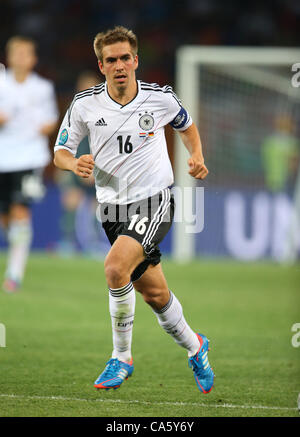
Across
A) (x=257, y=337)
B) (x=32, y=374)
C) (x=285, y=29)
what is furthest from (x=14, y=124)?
(x=285, y=29)

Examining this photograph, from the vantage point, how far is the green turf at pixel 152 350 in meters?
4.55

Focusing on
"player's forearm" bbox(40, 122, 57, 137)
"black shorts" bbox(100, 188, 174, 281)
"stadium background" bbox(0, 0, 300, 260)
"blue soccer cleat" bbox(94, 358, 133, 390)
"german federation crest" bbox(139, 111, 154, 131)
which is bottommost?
"stadium background" bbox(0, 0, 300, 260)

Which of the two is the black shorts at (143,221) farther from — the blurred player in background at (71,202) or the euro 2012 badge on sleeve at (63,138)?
the blurred player in background at (71,202)

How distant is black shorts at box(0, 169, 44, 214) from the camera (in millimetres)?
9555

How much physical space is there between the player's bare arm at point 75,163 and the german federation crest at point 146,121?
44cm

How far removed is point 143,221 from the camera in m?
4.85

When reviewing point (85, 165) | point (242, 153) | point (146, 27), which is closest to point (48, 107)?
point (85, 165)

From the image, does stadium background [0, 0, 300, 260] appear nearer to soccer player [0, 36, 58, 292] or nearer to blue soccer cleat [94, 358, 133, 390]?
soccer player [0, 36, 58, 292]

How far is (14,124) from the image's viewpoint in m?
9.90

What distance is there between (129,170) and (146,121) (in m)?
0.30

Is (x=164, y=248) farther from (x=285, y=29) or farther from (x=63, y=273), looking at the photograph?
(x=285, y=29)

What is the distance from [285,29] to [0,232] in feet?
25.8
